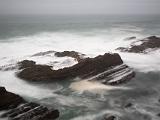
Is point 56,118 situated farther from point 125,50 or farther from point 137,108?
point 125,50

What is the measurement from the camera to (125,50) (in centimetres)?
3591

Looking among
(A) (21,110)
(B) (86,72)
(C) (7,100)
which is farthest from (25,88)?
(B) (86,72)

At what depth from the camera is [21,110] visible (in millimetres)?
16641

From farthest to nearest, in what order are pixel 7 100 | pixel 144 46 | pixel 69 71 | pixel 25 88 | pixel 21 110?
pixel 144 46 → pixel 69 71 → pixel 25 88 → pixel 7 100 → pixel 21 110

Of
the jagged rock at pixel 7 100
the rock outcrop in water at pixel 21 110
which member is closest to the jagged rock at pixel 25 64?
the jagged rock at pixel 7 100

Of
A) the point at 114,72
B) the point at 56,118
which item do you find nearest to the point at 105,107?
the point at 56,118

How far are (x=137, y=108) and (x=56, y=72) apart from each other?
918 centimetres

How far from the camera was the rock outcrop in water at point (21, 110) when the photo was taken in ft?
52.9

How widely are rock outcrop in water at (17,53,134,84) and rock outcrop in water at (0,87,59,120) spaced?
221 inches

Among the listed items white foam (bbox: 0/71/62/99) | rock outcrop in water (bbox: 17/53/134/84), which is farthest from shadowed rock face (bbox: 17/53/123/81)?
white foam (bbox: 0/71/62/99)

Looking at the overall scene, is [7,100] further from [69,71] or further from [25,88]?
[69,71]

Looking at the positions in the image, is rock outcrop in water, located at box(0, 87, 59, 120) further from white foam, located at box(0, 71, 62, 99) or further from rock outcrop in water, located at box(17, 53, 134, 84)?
rock outcrop in water, located at box(17, 53, 134, 84)

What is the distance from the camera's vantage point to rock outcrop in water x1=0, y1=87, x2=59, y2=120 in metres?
16.1

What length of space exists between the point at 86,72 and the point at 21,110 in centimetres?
914
